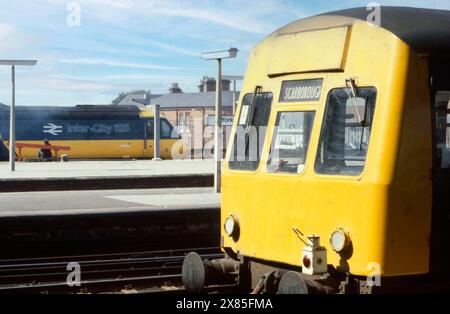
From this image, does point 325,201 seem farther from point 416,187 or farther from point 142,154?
point 142,154

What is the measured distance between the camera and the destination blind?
683 centimetres

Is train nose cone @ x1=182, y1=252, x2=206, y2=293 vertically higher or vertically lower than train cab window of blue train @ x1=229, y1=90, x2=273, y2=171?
lower

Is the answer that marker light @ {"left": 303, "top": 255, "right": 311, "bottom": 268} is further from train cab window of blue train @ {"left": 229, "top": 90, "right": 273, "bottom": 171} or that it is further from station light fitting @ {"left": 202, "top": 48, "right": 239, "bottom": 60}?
station light fitting @ {"left": 202, "top": 48, "right": 239, "bottom": 60}

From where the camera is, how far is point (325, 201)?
255 inches

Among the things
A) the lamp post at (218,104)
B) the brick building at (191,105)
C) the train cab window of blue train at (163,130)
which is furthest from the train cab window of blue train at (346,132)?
the brick building at (191,105)

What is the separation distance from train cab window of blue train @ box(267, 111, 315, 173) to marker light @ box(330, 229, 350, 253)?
0.81 metres

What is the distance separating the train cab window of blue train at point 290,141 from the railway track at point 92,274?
107 inches

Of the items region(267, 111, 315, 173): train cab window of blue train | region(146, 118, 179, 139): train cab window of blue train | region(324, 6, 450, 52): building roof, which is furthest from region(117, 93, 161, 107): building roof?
region(324, 6, 450, 52): building roof

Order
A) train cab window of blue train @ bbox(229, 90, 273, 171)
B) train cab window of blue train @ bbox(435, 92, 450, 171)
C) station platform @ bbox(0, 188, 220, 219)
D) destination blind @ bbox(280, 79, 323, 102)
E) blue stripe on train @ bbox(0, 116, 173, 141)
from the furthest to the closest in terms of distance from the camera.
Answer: blue stripe on train @ bbox(0, 116, 173, 141), station platform @ bbox(0, 188, 220, 219), train cab window of blue train @ bbox(229, 90, 273, 171), destination blind @ bbox(280, 79, 323, 102), train cab window of blue train @ bbox(435, 92, 450, 171)

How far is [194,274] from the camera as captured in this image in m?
7.65

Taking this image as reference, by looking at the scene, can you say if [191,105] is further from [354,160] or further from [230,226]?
[354,160]

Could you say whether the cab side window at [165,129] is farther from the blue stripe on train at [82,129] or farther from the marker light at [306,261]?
the marker light at [306,261]

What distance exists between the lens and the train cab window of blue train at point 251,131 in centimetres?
750
